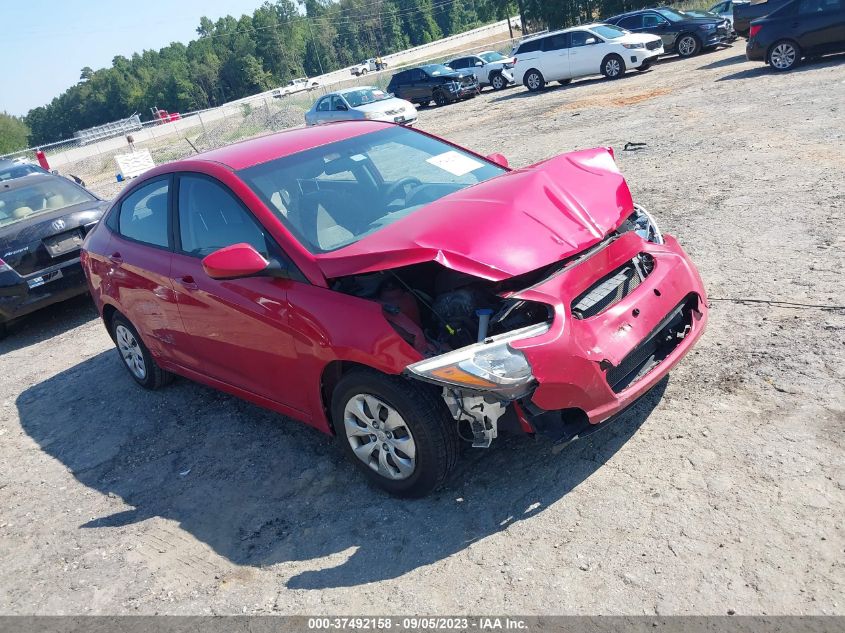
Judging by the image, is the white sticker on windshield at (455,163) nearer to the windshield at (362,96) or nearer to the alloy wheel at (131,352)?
the alloy wheel at (131,352)

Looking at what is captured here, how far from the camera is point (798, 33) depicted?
49.8ft

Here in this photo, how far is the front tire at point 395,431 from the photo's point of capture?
3.55 metres

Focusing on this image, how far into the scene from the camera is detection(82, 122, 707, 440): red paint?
3.46 metres

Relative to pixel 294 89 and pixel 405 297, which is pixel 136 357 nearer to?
pixel 405 297

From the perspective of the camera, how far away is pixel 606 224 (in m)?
3.96

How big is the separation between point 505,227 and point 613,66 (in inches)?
774

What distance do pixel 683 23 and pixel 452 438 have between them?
2266 cm

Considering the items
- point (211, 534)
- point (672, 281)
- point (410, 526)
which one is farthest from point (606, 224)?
point (211, 534)

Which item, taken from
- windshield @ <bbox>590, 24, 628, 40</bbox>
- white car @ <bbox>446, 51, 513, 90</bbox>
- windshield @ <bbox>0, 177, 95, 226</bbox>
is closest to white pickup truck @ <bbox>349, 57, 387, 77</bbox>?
white car @ <bbox>446, 51, 513, 90</bbox>

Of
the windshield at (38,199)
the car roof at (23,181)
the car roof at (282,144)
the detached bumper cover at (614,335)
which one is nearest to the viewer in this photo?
the detached bumper cover at (614,335)

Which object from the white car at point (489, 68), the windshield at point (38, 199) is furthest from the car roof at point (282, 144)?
the white car at point (489, 68)

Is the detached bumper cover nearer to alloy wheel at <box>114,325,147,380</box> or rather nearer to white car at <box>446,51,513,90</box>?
alloy wheel at <box>114,325,147,380</box>

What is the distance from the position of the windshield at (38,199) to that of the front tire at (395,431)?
7.13m

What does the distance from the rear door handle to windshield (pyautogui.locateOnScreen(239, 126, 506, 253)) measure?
809 mm
